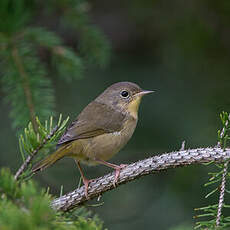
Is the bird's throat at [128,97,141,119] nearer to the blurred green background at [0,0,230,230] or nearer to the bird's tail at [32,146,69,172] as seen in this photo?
the blurred green background at [0,0,230,230]

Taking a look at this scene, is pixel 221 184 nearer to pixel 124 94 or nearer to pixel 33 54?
pixel 33 54

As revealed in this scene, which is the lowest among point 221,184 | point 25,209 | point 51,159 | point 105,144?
point 25,209

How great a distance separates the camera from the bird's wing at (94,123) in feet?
13.3

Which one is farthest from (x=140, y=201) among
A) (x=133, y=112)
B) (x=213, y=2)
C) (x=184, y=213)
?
(x=213, y=2)

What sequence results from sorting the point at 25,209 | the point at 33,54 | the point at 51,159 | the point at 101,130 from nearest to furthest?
the point at 25,209 → the point at 51,159 → the point at 33,54 → the point at 101,130

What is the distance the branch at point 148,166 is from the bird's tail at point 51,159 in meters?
0.57

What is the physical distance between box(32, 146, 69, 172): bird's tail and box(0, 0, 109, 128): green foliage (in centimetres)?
36

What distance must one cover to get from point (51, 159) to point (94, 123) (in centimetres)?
82

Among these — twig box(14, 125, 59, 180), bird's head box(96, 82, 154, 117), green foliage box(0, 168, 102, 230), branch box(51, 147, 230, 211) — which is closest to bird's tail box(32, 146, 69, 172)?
branch box(51, 147, 230, 211)

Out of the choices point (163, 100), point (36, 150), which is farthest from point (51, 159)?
point (163, 100)

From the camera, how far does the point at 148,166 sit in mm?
2736

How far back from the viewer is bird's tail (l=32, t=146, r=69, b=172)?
353 cm

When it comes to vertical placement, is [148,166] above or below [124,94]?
below

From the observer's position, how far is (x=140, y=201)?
16.1 ft
